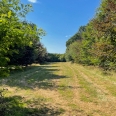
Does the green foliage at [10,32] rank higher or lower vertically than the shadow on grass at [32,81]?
higher

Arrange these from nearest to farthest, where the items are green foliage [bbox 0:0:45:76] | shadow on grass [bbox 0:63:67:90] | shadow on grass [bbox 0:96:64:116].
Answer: green foliage [bbox 0:0:45:76] < shadow on grass [bbox 0:96:64:116] < shadow on grass [bbox 0:63:67:90]

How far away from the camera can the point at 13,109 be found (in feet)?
25.3

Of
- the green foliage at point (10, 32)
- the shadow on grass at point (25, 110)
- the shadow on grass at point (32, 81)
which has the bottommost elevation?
the shadow on grass at point (25, 110)

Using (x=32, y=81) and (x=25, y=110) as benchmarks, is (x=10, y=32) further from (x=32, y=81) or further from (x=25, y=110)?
(x=32, y=81)

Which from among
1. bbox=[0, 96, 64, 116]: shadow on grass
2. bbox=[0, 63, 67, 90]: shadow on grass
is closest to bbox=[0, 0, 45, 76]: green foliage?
bbox=[0, 96, 64, 116]: shadow on grass

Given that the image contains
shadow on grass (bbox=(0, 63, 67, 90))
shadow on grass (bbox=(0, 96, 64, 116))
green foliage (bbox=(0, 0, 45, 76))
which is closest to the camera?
green foliage (bbox=(0, 0, 45, 76))

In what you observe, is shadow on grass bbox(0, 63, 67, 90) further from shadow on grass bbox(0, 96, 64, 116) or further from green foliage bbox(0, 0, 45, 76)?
green foliage bbox(0, 0, 45, 76)

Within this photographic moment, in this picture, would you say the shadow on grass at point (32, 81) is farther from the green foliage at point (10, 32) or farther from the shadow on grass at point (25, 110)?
the green foliage at point (10, 32)

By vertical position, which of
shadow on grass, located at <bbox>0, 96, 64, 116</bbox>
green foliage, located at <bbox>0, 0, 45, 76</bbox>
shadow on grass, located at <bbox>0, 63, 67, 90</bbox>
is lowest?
shadow on grass, located at <bbox>0, 96, 64, 116</bbox>

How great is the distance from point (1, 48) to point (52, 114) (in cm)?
336

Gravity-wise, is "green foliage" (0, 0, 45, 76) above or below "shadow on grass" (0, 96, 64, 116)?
above

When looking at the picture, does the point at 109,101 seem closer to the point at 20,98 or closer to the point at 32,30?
the point at 20,98

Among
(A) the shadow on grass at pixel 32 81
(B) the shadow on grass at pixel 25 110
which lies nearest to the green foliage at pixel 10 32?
(B) the shadow on grass at pixel 25 110

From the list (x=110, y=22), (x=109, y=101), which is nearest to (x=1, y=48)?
(x=109, y=101)
